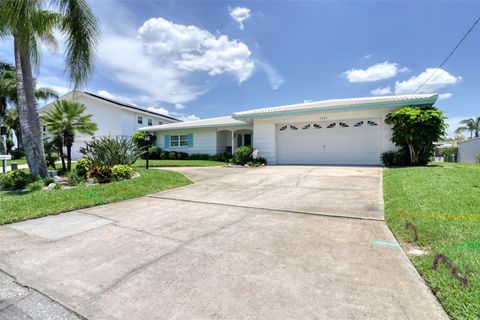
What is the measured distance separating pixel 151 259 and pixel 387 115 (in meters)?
12.8

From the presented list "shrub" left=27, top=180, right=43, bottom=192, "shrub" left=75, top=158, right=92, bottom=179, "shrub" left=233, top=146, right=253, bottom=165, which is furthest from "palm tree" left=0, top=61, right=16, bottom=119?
"shrub" left=233, top=146, right=253, bottom=165

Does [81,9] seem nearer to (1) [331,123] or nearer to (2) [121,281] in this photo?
(2) [121,281]

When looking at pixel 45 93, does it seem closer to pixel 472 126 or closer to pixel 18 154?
pixel 18 154

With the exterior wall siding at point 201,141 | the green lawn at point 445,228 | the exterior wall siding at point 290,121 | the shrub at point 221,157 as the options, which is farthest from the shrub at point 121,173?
the exterior wall siding at point 201,141

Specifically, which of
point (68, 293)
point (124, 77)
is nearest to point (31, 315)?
point (68, 293)

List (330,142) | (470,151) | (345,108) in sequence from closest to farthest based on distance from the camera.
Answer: (345,108) < (330,142) < (470,151)

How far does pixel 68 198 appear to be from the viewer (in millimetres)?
6230

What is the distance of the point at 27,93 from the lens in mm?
8156

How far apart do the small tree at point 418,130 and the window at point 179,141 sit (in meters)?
15.8

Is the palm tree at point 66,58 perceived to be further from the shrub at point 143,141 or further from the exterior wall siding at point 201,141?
the exterior wall siding at point 201,141

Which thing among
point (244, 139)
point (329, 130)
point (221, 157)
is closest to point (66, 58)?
point (221, 157)

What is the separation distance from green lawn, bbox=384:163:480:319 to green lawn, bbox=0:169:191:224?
6.39 metres

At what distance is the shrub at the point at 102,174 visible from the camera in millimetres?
Result: 8453

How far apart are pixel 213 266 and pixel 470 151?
2563cm
